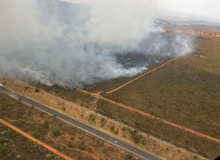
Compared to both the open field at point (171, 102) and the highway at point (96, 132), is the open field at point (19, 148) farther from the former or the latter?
the open field at point (171, 102)

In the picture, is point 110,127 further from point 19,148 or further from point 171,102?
point 171,102

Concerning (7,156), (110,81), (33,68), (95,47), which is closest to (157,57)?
(95,47)

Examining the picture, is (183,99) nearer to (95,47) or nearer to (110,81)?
(110,81)

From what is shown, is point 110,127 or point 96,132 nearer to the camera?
point 96,132

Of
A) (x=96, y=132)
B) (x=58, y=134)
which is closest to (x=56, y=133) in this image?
(x=58, y=134)

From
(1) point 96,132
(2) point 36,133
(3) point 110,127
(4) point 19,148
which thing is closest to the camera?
(4) point 19,148
